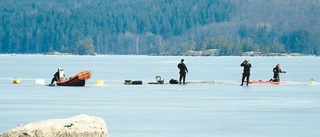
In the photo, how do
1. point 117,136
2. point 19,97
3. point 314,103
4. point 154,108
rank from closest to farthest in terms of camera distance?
point 117,136 < point 154,108 < point 314,103 < point 19,97

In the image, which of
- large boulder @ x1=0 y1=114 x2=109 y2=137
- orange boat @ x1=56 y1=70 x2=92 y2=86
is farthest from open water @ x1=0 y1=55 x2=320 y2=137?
large boulder @ x1=0 y1=114 x2=109 y2=137

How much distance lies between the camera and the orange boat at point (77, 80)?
5428 centimetres

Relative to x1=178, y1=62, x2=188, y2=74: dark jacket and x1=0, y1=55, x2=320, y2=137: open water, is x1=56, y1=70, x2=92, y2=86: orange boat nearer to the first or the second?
x1=0, y1=55, x2=320, y2=137: open water

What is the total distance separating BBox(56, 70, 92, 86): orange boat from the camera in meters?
54.3

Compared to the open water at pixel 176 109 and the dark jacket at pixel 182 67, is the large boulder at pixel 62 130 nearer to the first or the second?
the open water at pixel 176 109

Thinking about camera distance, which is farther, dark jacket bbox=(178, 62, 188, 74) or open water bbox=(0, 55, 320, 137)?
dark jacket bbox=(178, 62, 188, 74)

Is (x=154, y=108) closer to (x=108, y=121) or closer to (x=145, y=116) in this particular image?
(x=145, y=116)

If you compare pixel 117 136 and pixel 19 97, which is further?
pixel 19 97

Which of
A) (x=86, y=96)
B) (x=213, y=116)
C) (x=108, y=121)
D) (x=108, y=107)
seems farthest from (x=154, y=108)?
(x=86, y=96)

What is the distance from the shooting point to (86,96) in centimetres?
4466

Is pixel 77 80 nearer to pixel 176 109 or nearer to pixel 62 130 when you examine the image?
pixel 176 109

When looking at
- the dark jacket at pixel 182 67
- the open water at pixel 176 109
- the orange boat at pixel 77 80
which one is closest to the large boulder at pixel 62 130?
the open water at pixel 176 109

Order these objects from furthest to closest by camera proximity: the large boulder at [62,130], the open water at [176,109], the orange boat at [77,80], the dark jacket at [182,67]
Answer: the dark jacket at [182,67], the orange boat at [77,80], the open water at [176,109], the large boulder at [62,130]

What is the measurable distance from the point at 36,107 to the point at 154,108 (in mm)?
4400
